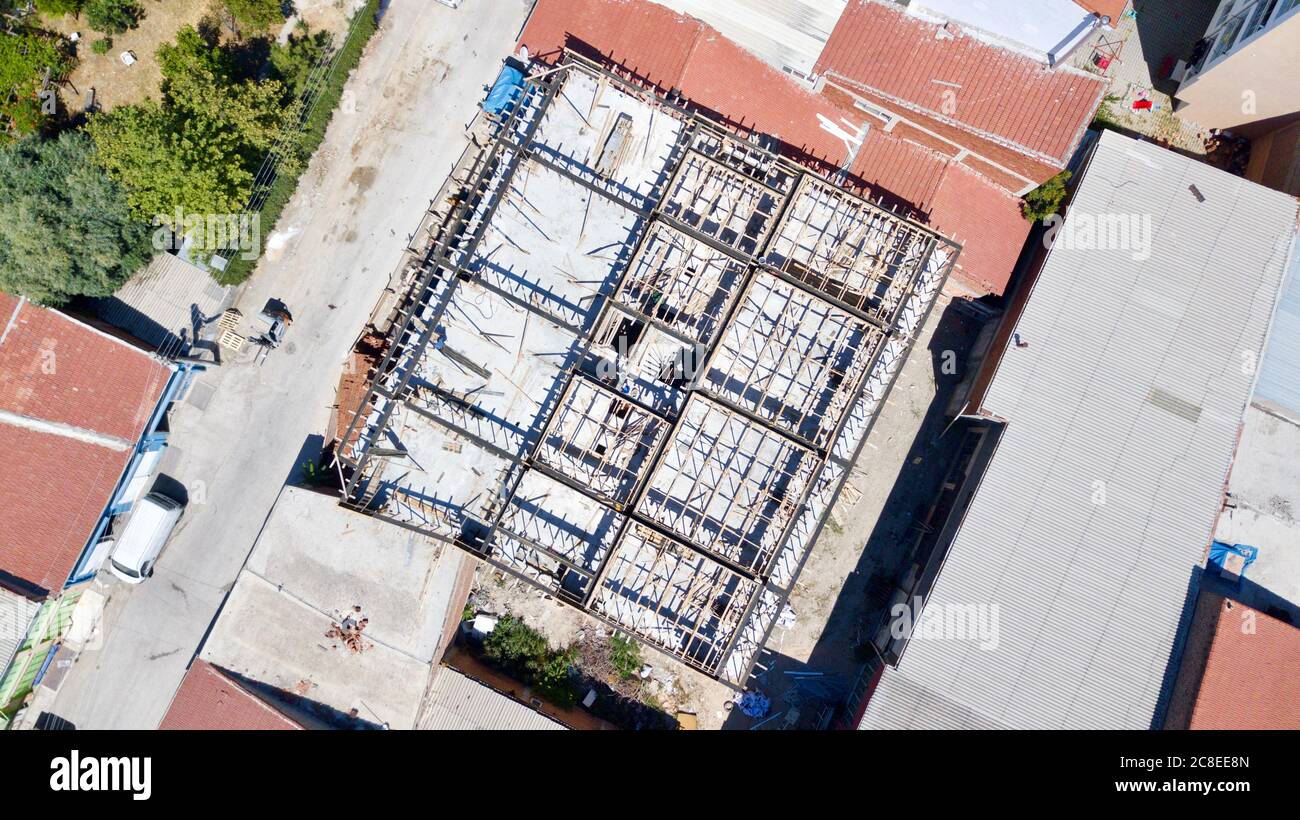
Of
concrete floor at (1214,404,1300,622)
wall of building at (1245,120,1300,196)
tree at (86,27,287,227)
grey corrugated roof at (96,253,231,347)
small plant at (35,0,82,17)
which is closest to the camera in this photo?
tree at (86,27,287,227)

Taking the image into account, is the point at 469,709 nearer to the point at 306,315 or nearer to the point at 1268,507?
the point at 306,315

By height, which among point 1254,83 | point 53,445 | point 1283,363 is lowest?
point 53,445

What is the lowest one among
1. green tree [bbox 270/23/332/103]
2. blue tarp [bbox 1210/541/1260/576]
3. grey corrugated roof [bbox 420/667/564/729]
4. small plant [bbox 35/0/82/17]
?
grey corrugated roof [bbox 420/667/564/729]

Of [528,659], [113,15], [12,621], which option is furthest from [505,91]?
[12,621]

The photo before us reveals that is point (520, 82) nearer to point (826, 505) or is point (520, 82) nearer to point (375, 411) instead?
point (375, 411)

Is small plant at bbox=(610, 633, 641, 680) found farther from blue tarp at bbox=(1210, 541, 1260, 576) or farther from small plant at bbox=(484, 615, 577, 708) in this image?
blue tarp at bbox=(1210, 541, 1260, 576)

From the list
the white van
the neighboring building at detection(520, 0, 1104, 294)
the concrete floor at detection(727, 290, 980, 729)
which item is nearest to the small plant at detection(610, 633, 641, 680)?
the concrete floor at detection(727, 290, 980, 729)
